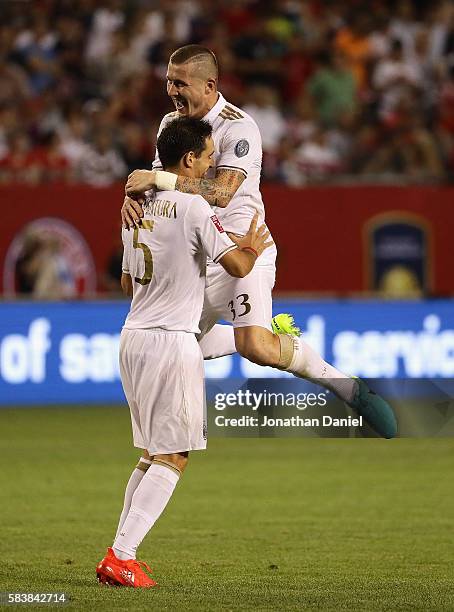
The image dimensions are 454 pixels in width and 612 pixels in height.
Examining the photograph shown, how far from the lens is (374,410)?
7320mm

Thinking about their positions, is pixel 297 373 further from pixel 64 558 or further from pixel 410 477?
pixel 410 477

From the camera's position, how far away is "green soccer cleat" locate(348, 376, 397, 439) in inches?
286

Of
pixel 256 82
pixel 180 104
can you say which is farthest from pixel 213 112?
pixel 256 82

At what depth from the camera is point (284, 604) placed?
19.6ft

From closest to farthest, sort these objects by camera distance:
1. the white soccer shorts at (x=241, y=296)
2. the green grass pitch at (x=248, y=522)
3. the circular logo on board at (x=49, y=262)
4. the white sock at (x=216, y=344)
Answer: the green grass pitch at (x=248, y=522) < the white soccer shorts at (x=241, y=296) < the white sock at (x=216, y=344) < the circular logo on board at (x=49, y=262)

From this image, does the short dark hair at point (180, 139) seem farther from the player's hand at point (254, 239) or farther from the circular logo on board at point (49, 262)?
the circular logo on board at point (49, 262)

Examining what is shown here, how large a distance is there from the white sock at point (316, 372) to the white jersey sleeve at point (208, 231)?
1180 mm

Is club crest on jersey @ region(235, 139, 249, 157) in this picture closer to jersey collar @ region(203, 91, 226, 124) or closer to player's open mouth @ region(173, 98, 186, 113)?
jersey collar @ region(203, 91, 226, 124)

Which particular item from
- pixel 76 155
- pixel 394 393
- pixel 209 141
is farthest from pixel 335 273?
pixel 209 141

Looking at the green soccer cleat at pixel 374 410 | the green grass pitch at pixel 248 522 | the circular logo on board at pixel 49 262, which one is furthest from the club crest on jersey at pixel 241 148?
the circular logo on board at pixel 49 262

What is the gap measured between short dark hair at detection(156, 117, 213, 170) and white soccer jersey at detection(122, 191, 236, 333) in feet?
0.58

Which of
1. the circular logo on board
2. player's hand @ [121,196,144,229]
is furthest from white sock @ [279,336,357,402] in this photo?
the circular logo on board

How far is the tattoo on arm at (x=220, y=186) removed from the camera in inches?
272

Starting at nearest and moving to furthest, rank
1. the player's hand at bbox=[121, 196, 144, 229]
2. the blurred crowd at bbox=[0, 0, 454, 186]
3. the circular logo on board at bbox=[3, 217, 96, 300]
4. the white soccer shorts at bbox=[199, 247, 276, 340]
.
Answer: the player's hand at bbox=[121, 196, 144, 229] → the white soccer shorts at bbox=[199, 247, 276, 340] → the circular logo on board at bbox=[3, 217, 96, 300] → the blurred crowd at bbox=[0, 0, 454, 186]
